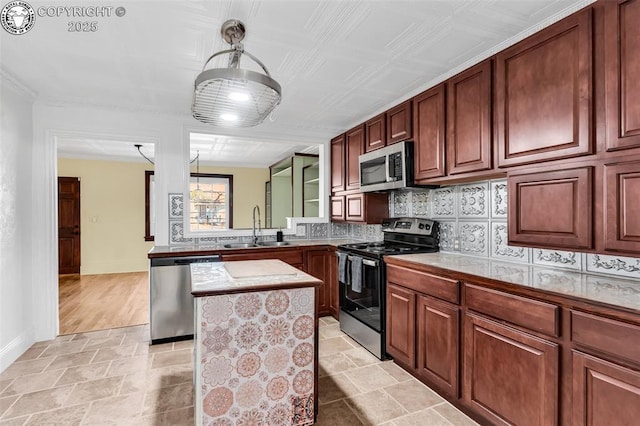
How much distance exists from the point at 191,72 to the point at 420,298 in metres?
2.48

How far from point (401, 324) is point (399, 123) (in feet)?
5.85

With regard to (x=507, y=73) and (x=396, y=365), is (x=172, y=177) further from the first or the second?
(x=507, y=73)

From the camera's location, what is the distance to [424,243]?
9.96 ft

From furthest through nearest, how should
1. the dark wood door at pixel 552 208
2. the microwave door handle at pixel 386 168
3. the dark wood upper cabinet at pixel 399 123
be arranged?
the microwave door handle at pixel 386 168, the dark wood upper cabinet at pixel 399 123, the dark wood door at pixel 552 208

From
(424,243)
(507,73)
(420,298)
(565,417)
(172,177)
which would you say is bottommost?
(565,417)

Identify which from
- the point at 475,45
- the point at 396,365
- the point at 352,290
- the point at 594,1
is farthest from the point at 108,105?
the point at 594,1

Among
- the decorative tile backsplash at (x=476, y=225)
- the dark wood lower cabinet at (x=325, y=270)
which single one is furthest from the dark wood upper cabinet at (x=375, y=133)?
the dark wood lower cabinet at (x=325, y=270)

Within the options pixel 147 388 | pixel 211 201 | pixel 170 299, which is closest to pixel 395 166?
pixel 170 299

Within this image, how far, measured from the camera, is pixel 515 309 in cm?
164

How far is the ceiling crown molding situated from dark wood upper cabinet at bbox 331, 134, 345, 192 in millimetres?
3134

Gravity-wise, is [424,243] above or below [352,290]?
above

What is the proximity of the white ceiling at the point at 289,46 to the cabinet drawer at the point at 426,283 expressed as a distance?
158 centimetres

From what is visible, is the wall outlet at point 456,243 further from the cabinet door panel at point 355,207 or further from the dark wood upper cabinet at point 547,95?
the cabinet door panel at point 355,207

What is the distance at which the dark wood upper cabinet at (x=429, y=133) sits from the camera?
2.52 metres
